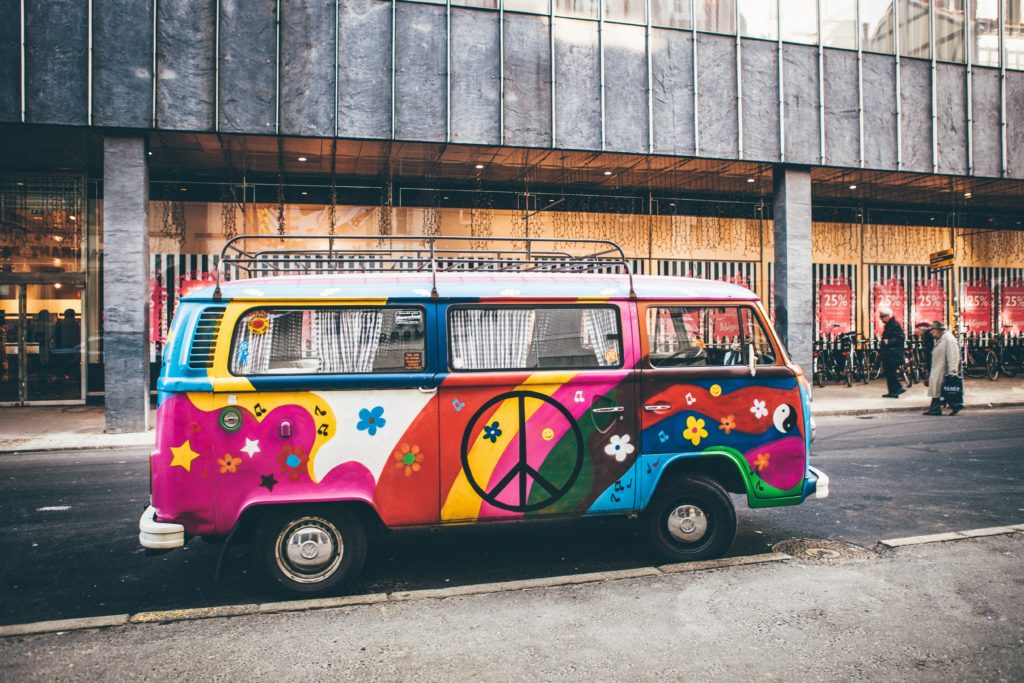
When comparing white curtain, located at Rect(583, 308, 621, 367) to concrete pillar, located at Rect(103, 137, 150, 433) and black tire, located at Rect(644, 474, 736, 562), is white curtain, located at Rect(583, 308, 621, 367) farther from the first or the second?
concrete pillar, located at Rect(103, 137, 150, 433)

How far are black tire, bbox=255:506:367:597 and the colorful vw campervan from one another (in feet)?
0.04

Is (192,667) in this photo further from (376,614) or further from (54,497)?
(54,497)

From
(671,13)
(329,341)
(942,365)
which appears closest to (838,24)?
(671,13)

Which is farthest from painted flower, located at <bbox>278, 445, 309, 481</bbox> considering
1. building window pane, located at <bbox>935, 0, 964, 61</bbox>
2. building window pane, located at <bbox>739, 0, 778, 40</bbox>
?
building window pane, located at <bbox>935, 0, 964, 61</bbox>

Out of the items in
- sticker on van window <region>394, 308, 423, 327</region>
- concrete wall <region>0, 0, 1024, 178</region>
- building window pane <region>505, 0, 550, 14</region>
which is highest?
building window pane <region>505, 0, 550, 14</region>

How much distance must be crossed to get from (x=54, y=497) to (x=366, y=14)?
32.9ft

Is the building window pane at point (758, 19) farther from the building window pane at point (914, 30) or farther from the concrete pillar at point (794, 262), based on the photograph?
the building window pane at point (914, 30)

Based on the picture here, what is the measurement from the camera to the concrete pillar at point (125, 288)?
492 inches

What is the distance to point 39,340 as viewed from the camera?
52.9ft

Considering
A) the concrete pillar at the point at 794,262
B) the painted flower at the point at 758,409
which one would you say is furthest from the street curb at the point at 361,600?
the concrete pillar at the point at 794,262

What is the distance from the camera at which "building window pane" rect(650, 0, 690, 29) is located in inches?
585

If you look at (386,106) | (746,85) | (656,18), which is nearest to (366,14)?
(386,106)

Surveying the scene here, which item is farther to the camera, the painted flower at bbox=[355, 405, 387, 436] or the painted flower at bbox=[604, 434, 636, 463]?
the painted flower at bbox=[604, 434, 636, 463]

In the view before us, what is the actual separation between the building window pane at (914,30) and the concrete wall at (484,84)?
37cm
